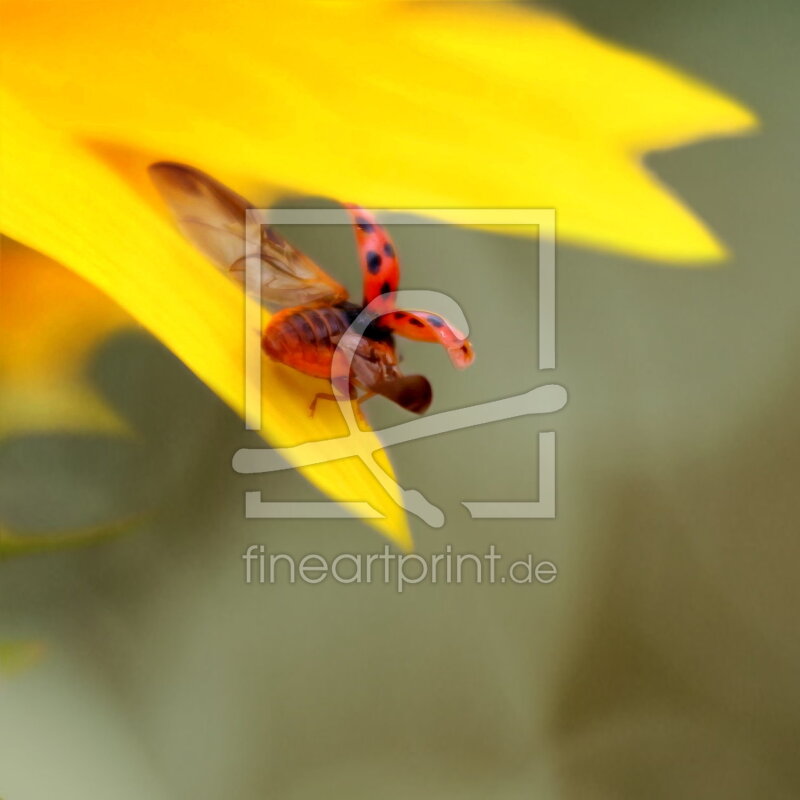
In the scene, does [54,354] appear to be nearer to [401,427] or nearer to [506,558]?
[401,427]

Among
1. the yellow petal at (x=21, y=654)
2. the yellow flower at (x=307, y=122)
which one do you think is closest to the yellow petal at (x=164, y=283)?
the yellow flower at (x=307, y=122)

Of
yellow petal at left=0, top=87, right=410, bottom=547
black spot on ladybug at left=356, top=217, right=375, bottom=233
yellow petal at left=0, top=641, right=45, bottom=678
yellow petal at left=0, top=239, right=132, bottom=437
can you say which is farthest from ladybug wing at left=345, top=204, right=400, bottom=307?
yellow petal at left=0, top=641, right=45, bottom=678

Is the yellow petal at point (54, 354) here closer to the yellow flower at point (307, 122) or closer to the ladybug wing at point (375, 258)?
the yellow flower at point (307, 122)

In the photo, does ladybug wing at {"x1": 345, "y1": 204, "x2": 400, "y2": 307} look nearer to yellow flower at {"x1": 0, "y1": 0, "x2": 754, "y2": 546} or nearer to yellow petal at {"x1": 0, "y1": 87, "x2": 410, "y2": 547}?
yellow flower at {"x1": 0, "y1": 0, "x2": 754, "y2": 546}

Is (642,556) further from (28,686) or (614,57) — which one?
(28,686)

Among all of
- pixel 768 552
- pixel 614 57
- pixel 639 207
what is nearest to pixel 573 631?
pixel 768 552

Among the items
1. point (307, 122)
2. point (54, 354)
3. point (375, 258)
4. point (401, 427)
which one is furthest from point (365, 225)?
point (54, 354)

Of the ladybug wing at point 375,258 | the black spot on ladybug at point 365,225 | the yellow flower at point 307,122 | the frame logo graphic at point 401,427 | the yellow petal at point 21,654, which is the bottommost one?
the yellow petal at point 21,654
